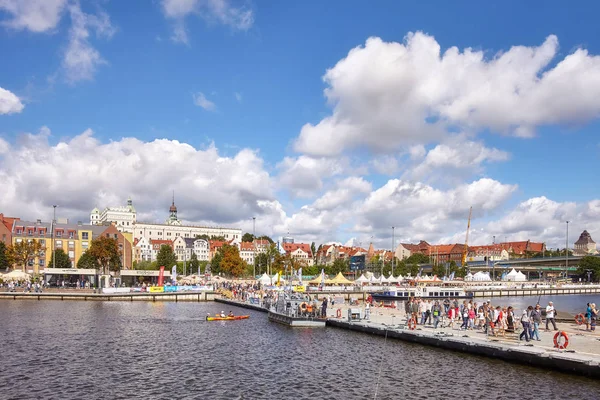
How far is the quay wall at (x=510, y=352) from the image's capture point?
94.0ft

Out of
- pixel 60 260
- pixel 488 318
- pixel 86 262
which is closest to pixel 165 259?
pixel 86 262

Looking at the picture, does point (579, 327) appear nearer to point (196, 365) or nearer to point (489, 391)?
point (489, 391)

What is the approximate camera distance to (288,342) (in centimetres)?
4400

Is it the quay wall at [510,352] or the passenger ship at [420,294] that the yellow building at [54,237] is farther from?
the quay wall at [510,352]

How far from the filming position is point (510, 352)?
108 ft

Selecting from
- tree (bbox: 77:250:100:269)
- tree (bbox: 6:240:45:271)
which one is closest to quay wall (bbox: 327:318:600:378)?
tree (bbox: 6:240:45:271)

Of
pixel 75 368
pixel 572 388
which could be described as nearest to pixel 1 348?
pixel 75 368

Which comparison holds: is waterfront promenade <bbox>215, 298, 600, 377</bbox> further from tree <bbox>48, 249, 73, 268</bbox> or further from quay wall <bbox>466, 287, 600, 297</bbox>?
tree <bbox>48, 249, 73, 268</bbox>

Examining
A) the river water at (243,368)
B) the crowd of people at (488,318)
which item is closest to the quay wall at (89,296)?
the river water at (243,368)

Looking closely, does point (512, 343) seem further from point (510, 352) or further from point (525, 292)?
point (525, 292)

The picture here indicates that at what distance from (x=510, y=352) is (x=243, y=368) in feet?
54.3

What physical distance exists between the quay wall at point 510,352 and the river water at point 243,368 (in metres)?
0.57

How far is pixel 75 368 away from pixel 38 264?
380 ft

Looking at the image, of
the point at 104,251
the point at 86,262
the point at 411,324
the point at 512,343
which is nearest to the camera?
the point at 512,343
